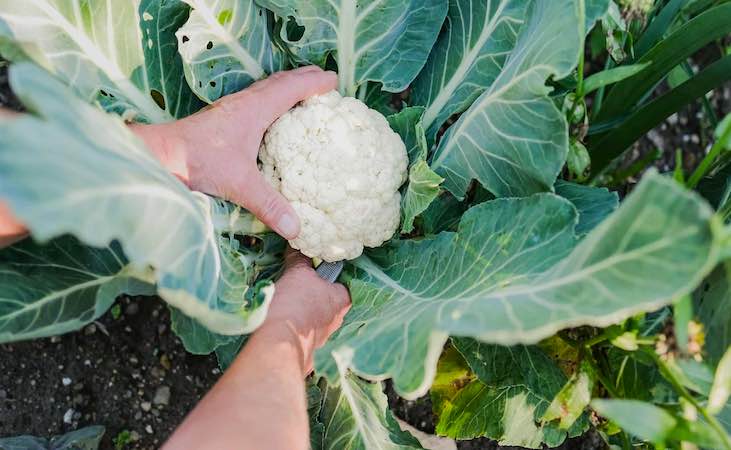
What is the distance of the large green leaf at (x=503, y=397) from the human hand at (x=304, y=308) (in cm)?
24

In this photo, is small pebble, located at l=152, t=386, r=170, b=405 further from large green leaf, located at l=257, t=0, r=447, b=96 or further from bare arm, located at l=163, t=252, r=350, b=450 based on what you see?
large green leaf, located at l=257, t=0, r=447, b=96

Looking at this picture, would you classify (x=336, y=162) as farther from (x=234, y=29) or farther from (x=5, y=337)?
(x=5, y=337)

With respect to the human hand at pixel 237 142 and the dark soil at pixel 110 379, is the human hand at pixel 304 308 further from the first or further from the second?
the dark soil at pixel 110 379

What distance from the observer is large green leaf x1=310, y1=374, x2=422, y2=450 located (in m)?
1.38

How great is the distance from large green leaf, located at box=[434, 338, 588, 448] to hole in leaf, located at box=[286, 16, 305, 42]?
719 millimetres

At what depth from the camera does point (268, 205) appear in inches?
51.5

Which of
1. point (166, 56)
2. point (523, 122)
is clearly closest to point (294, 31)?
point (166, 56)

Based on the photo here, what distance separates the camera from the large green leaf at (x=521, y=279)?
2.46ft

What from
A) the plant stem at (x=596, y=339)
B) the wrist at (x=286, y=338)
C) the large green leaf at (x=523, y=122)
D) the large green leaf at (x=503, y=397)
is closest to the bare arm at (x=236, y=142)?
the wrist at (x=286, y=338)

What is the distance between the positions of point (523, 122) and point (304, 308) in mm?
508

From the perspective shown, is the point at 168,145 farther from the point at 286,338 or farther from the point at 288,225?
the point at 286,338

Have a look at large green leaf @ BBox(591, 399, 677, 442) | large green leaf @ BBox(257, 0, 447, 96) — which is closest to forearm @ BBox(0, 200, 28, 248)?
large green leaf @ BBox(257, 0, 447, 96)

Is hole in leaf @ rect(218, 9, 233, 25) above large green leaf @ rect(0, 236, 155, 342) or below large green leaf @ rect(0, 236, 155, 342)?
above

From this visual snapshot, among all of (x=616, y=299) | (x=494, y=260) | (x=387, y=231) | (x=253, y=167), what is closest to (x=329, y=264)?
(x=387, y=231)
